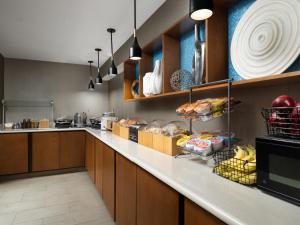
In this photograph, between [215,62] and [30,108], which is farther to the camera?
[30,108]

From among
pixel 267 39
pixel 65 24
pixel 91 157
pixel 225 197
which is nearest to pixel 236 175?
pixel 225 197

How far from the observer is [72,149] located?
372 centimetres

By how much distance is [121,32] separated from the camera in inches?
114

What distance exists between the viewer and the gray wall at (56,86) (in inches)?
164

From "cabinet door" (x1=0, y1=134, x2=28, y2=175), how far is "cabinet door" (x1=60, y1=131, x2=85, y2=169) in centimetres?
59

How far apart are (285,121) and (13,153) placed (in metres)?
3.90

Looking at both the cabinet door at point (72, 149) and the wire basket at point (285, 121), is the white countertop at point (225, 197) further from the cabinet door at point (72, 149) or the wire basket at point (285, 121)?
the cabinet door at point (72, 149)

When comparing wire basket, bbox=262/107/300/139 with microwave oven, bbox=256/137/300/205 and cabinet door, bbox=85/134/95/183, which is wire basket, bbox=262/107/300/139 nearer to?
microwave oven, bbox=256/137/300/205

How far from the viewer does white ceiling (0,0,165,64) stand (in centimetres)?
217

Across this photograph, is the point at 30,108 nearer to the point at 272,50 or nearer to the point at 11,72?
the point at 11,72

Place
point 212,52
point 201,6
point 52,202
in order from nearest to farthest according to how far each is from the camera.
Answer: point 201,6 → point 212,52 → point 52,202

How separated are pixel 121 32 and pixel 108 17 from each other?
0.46 m

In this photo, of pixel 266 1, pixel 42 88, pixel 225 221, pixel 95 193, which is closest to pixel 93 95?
pixel 42 88

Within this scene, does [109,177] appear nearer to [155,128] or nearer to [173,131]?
[155,128]
